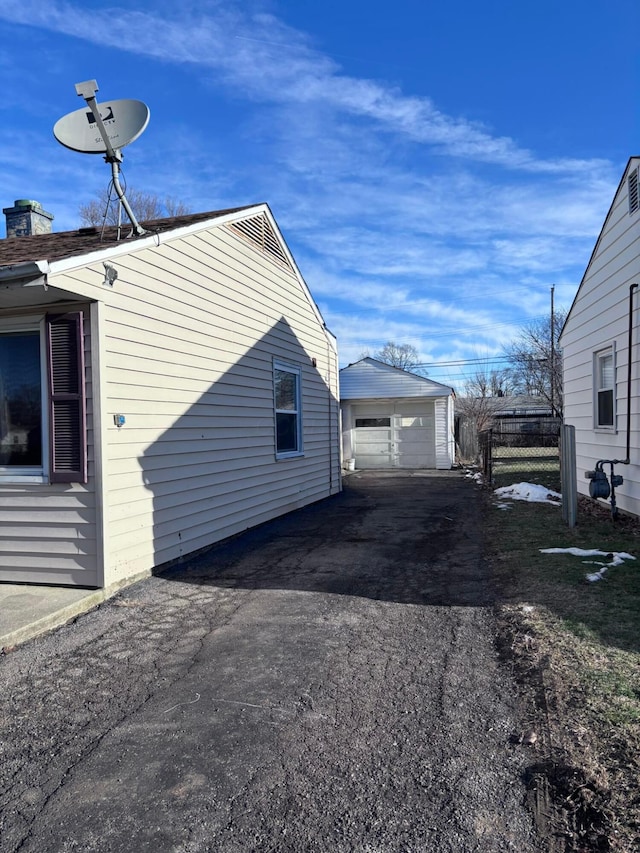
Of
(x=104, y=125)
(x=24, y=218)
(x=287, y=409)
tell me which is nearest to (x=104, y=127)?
(x=104, y=125)

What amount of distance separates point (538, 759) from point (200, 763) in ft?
4.85

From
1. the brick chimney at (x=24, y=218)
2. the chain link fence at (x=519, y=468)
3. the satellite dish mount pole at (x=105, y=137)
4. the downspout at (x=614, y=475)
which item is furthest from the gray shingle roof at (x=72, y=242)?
the chain link fence at (x=519, y=468)

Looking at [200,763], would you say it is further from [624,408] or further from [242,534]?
[624,408]

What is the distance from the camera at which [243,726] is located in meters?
2.76

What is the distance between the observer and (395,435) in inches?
763

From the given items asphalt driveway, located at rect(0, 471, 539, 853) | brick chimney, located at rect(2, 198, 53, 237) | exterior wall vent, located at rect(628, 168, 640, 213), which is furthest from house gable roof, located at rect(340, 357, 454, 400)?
asphalt driveway, located at rect(0, 471, 539, 853)

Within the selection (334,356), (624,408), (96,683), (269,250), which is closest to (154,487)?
(96,683)

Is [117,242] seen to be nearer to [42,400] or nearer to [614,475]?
[42,400]

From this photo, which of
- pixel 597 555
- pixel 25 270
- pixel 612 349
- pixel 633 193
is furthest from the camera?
pixel 612 349

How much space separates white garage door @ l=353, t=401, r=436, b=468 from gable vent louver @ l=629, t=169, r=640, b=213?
12.1 metres

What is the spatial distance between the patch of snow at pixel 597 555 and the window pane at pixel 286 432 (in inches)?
185

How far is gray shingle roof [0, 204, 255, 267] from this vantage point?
4824mm

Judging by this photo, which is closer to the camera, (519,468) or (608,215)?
(608,215)

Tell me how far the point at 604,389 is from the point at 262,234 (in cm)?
580
